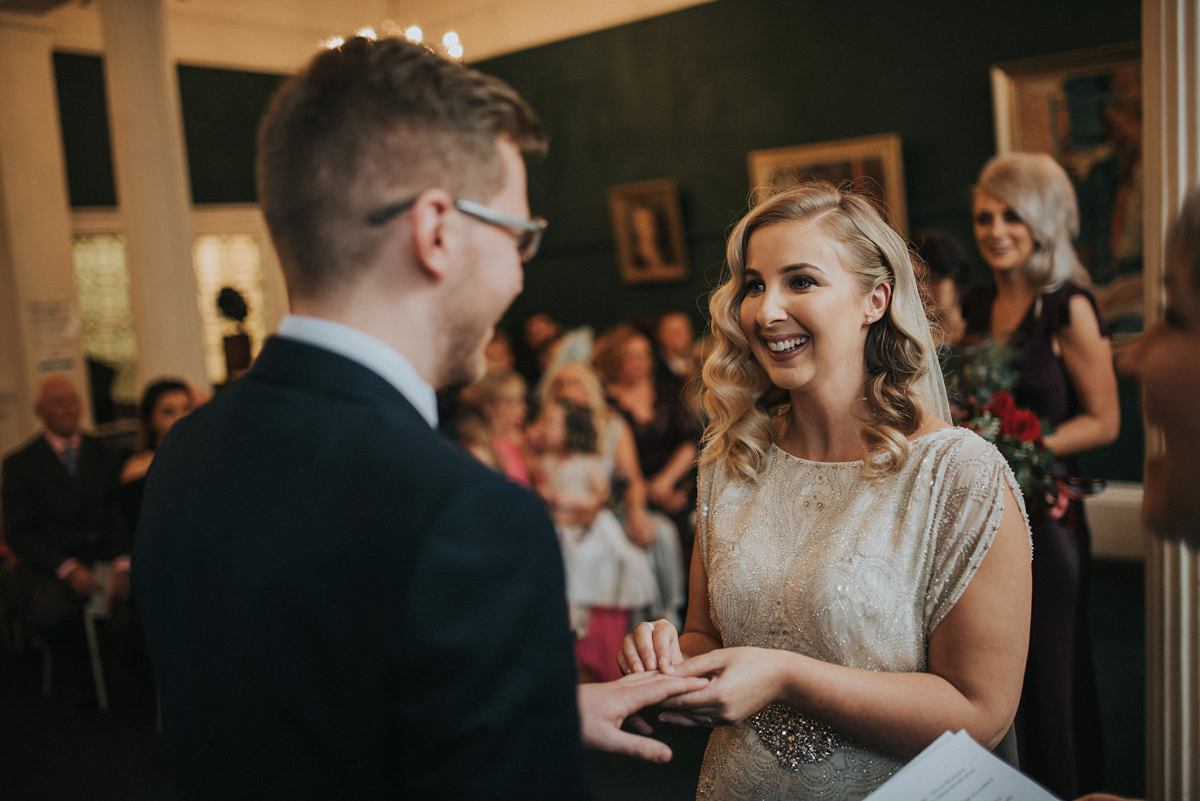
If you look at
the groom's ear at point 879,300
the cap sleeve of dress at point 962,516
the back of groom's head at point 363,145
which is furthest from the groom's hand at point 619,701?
the groom's ear at point 879,300

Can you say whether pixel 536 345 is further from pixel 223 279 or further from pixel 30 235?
pixel 30 235

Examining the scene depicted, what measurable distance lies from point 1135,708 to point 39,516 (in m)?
5.62

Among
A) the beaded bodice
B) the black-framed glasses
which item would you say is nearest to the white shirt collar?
the black-framed glasses

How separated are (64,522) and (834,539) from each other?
4951 millimetres

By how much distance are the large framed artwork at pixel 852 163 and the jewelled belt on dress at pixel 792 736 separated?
221 inches

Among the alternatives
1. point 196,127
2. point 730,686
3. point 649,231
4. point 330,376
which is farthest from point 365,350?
point 196,127

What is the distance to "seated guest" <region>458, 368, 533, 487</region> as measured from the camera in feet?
16.8

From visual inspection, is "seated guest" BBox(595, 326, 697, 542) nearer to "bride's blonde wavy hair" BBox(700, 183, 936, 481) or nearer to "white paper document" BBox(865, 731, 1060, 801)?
"bride's blonde wavy hair" BBox(700, 183, 936, 481)

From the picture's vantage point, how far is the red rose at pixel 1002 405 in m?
2.78

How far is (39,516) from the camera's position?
527 cm

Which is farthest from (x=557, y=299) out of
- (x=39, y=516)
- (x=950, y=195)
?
(x=39, y=516)

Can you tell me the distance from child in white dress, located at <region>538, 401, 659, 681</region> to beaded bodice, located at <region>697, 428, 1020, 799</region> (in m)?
2.77

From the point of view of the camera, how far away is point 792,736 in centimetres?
173

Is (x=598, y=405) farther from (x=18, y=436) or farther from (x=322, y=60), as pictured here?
(x=18, y=436)
